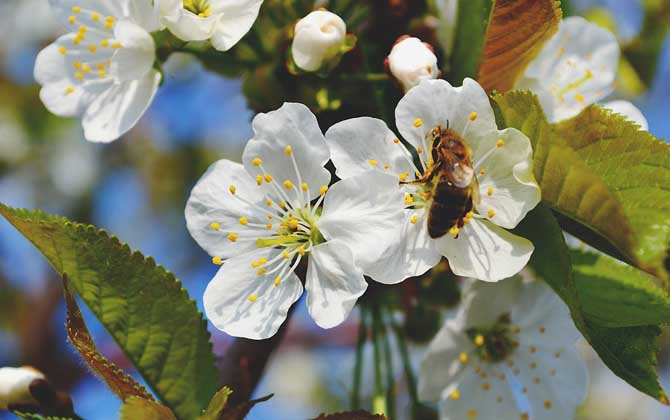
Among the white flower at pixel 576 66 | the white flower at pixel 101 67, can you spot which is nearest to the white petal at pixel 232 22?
the white flower at pixel 101 67

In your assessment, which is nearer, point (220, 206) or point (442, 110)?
point (442, 110)

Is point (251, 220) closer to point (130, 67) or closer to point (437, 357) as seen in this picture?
point (130, 67)

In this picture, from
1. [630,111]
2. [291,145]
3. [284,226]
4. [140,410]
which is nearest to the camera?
[140,410]

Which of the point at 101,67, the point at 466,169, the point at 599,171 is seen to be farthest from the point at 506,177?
the point at 101,67

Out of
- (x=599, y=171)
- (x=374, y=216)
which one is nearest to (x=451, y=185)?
(x=374, y=216)

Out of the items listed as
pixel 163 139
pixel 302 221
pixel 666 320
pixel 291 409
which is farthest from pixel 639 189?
pixel 291 409

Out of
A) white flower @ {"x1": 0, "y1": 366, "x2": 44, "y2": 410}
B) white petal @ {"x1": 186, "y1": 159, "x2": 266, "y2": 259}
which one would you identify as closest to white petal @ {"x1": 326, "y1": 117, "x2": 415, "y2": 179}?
white petal @ {"x1": 186, "y1": 159, "x2": 266, "y2": 259}

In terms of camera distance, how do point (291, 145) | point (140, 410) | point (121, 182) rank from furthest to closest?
point (121, 182) → point (291, 145) → point (140, 410)

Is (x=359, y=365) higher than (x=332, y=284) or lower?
lower

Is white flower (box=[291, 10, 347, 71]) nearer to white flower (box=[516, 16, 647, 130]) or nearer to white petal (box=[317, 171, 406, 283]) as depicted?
white petal (box=[317, 171, 406, 283])

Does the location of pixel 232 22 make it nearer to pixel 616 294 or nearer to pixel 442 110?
pixel 442 110
